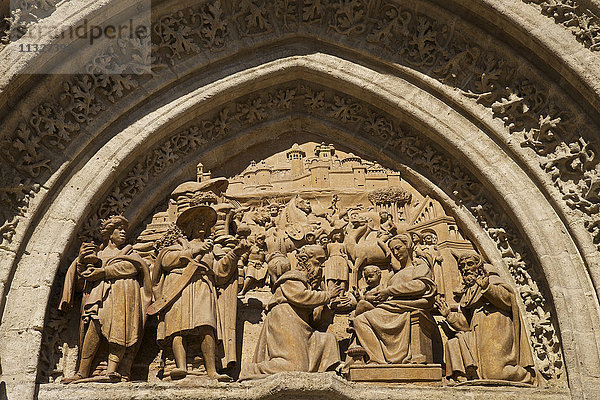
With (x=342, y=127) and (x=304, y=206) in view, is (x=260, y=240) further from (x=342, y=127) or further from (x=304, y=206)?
(x=342, y=127)

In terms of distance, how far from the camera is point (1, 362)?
727 cm

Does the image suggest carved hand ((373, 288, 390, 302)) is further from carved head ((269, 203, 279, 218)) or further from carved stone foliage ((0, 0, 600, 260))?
carved stone foliage ((0, 0, 600, 260))

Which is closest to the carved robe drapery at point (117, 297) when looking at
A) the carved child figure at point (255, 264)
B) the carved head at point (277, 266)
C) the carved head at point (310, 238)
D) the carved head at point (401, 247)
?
the carved child figure at point (255, 264)

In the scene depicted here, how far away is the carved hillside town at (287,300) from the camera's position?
7.54m

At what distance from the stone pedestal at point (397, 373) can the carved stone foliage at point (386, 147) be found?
969 mm

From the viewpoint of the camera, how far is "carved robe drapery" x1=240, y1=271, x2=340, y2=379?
7.45 metres

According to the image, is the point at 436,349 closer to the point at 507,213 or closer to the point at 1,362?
the point at 507,213

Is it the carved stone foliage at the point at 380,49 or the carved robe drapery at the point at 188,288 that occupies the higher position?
the carved stone foliage at the point at 380,49

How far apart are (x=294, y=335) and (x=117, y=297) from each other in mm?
1474

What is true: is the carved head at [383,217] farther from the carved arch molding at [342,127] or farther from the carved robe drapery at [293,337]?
the carved robe drapery at [293,337]

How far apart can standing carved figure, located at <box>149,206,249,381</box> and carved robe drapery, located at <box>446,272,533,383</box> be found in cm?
192

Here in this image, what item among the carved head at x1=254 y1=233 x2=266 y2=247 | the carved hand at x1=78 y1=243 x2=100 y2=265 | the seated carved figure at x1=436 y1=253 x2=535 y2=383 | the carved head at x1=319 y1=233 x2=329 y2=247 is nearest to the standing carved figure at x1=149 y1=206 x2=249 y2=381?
the carved head at x1=254 y1=233 x2=266 y2=247

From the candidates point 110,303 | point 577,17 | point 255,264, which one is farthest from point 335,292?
point 577,17

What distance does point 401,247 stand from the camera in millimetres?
8203
